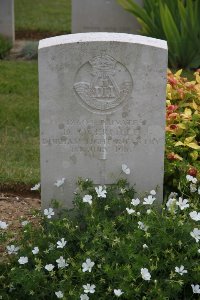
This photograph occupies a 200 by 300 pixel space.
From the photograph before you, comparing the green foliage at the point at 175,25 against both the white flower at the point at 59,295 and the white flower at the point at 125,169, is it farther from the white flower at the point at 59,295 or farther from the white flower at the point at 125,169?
the white flower at the point at 59,295

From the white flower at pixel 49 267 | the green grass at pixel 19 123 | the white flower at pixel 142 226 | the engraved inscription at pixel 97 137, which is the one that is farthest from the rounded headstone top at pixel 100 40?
the green grass at pixel 19 123

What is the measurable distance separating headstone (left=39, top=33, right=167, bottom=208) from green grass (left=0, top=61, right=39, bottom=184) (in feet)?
4.53

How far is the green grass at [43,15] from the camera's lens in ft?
47.8

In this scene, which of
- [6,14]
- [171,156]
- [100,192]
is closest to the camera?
[100,192]

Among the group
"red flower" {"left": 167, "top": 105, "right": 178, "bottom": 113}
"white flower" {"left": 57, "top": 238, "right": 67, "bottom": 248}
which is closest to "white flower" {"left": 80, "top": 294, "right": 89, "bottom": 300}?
"white flower" {"left": 57, "top": 238, "right": 67, "bottom": 248}

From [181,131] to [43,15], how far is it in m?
11.0

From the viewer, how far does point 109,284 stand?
418cm

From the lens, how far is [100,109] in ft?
15.8

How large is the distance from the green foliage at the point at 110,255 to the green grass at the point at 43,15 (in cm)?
995

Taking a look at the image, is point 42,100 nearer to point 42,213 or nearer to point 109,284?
point 42,213

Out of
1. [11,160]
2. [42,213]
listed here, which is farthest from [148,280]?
[11,160]

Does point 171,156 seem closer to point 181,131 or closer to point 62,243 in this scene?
point 181,131

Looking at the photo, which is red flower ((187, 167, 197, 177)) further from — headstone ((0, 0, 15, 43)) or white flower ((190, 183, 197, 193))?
headstone ((0, 0, 15, 43))

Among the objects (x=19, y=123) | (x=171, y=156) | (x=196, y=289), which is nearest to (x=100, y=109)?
(x=171, y=156)
